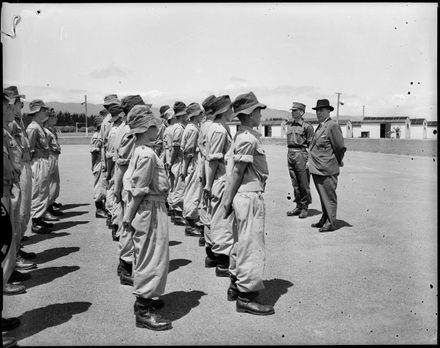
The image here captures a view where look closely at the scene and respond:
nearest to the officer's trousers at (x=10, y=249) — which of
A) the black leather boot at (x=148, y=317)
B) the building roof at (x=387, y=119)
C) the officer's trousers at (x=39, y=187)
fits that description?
the black leather boot at (x=148, y=317)

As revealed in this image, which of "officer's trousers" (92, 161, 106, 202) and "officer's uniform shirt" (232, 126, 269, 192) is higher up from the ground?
"officer's uniform shirt" (232, 126, 269, 192)

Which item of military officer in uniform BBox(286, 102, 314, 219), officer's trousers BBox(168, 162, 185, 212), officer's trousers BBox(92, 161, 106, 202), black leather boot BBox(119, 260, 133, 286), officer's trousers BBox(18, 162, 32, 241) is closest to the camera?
black leather boot BBox(119, 260, 133, 286)

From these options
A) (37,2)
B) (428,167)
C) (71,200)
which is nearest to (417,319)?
(37,2)

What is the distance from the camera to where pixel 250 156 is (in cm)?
483

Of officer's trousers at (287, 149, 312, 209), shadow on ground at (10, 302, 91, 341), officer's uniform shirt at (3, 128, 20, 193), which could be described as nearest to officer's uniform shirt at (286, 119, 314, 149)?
officer's trousers at (287, 149, 312, 209)

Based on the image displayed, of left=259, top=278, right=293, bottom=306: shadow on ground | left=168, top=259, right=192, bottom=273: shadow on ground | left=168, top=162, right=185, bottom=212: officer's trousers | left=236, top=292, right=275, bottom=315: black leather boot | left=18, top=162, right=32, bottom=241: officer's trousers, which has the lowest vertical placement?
left=168, top=259, right=192, bottom=273: shadow on ground

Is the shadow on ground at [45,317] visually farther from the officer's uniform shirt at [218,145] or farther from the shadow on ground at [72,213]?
the shadow on ground at [72,213]

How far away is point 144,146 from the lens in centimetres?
468

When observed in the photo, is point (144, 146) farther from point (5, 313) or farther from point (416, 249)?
point (416, 249)

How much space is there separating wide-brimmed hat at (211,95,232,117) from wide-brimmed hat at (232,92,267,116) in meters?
1.12

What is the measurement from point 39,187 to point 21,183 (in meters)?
2.95

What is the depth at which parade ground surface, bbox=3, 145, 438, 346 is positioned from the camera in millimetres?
4250

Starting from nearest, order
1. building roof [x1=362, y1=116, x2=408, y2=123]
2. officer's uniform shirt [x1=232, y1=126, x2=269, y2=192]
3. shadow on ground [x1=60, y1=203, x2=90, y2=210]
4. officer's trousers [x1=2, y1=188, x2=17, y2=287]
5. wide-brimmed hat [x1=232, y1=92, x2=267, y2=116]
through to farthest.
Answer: officer's trousers [x1=2, y1=188, x2=17, y2=287]
officer's uniform shirt [x1=232, y1=126, x2=269, y2=192]
wide-brimmed hat [x1=232, y1=92, x2=267, y2=116]
shadow on ground [x1=60, y1=203, x2=90, y2=210]
building roof [x1=362, y1=116, x2=408, y2=123]

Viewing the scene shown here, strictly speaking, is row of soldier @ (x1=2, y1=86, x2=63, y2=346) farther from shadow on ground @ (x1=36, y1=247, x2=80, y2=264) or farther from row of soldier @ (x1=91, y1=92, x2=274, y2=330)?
row of soldier @ (x1=91, y1=92, x2=274, y2=330)
